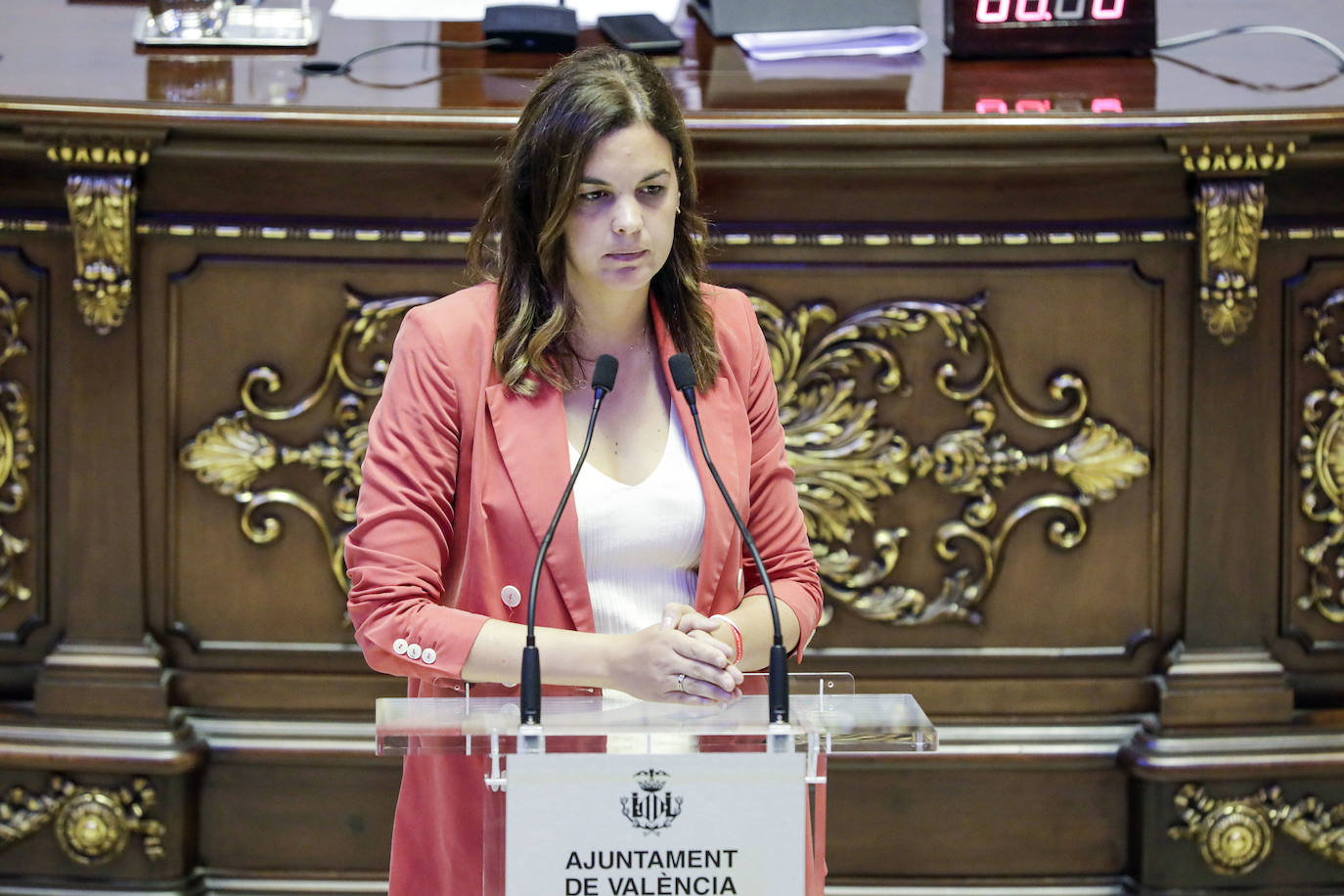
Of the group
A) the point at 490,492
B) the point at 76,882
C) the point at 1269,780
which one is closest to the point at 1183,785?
the point at 1269,780

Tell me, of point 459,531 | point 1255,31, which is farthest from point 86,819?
point 1255,31

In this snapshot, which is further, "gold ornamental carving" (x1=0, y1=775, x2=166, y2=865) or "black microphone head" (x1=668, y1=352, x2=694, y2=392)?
"gold ornamental carving" (x1=0, y1=775, x2=166, y2=865)

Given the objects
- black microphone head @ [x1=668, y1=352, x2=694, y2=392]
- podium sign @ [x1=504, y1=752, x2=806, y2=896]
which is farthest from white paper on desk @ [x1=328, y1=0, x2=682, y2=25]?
podium sign @ [x1=504, y1=752, x2=806, y2=896]

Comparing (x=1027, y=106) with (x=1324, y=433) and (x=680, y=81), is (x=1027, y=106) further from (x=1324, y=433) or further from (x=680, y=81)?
(x=1324, y=433)

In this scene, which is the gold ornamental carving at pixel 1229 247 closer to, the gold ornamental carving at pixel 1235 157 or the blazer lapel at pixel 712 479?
the gold ornamental carving at pixel 1235 157

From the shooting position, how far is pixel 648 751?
127 centimetres

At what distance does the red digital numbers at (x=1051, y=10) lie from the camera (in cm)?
298

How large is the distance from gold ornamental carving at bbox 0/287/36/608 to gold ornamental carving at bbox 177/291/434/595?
0.25 metres

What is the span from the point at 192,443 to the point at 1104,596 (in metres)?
1.46

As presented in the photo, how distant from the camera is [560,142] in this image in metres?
1.59

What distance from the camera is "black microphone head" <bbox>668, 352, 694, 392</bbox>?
150 centimetres

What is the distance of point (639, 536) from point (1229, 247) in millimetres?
1303

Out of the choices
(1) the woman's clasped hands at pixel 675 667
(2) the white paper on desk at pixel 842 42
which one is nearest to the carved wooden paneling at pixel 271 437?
(2) the white paper on desk at pixel 842 42

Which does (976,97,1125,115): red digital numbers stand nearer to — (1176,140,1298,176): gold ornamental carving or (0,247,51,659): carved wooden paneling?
(1176,140,1298,176): gold ornamental carving
